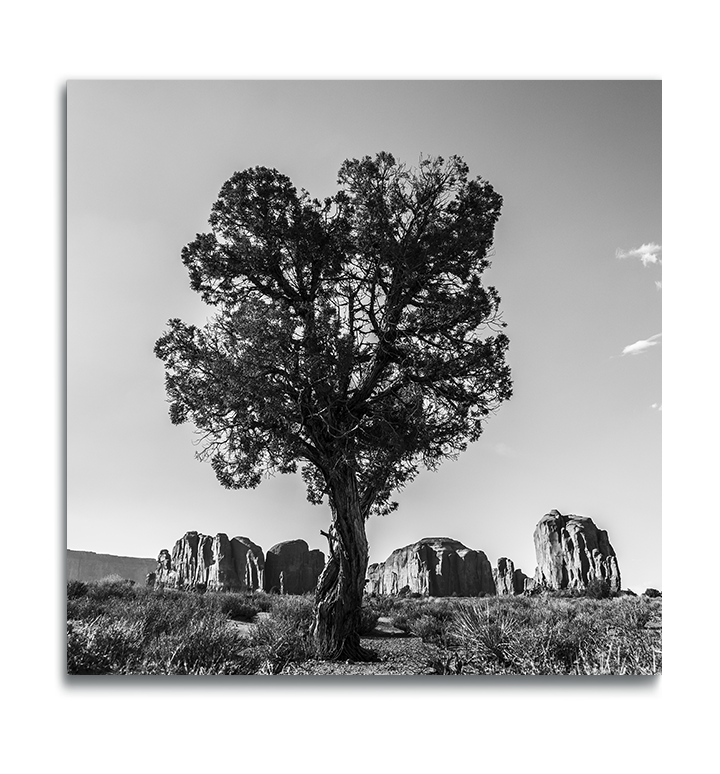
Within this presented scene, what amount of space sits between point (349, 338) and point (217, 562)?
41.5 m

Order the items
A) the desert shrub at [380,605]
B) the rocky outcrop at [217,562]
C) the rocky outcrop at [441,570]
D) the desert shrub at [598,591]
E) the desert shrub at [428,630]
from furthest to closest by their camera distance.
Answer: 1. the rocky outcrop at [441,570]
2. the rocky outcrop at [217,562]
3. the desert shrub at [598,591]
4. the desert shrub at [380,605]
5. the desert shrub at [428,630]

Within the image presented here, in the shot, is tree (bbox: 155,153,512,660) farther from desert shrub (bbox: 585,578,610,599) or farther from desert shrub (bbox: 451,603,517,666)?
desert shrub (bbox: 585,578,610,599)

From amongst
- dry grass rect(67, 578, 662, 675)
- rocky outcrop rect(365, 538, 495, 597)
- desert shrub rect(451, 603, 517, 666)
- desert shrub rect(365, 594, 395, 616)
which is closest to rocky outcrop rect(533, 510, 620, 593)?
rocky outcrop rect(365, 538, 495, 597)

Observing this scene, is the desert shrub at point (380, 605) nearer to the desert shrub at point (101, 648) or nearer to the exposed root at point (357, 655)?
the exposed root at point (357, 655)

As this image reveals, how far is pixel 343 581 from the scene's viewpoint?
7691 mm

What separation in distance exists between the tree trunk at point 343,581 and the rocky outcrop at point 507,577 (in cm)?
4933

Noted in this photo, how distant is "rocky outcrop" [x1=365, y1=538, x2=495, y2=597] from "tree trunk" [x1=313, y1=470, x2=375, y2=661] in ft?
151

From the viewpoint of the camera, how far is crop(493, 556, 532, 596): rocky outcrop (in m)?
53.4

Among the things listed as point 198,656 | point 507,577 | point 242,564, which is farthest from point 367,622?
point 507,577

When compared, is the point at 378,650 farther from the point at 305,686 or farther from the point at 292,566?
the point at 292,566

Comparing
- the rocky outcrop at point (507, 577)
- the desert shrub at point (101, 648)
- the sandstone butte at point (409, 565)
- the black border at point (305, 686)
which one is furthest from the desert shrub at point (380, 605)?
the rocky outcrop at point (507, 577)

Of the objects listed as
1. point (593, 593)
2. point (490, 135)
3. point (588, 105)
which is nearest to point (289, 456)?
point (490, 135)

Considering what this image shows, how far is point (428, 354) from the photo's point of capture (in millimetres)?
8039

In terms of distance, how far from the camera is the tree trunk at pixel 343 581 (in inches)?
291
